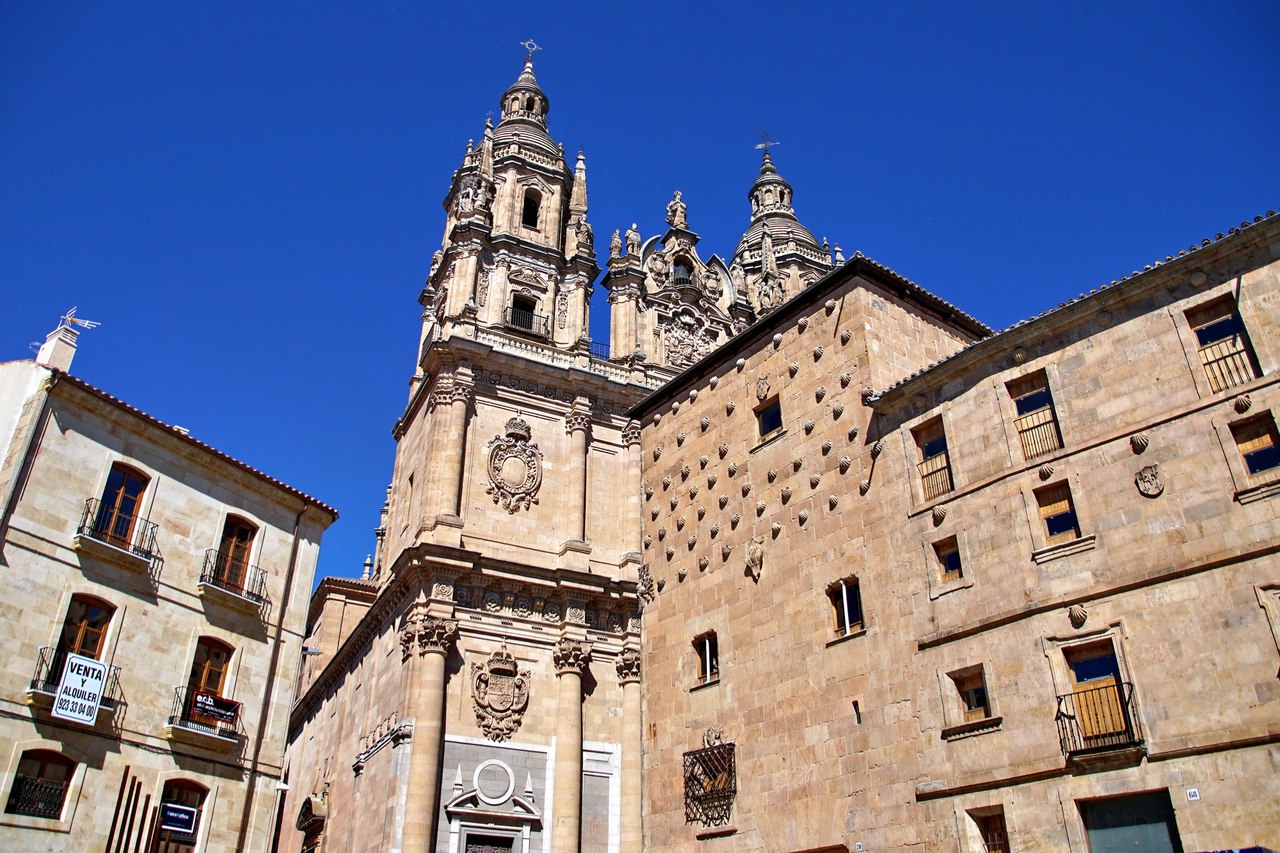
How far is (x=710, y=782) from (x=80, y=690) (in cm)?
1257

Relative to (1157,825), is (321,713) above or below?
above

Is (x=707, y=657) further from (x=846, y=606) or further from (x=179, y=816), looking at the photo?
(x=179, y=816)

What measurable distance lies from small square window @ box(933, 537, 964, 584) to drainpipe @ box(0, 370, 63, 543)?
56.7 ft

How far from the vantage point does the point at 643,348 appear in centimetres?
3584

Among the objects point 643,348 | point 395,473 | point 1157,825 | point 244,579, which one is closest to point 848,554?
point 1157,825

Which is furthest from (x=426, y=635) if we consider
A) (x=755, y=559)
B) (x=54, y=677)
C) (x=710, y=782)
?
(x=755, y=559)

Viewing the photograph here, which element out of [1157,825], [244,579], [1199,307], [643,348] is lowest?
[1157,825]

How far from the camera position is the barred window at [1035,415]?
1728 cm

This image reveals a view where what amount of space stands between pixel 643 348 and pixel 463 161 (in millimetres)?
10509

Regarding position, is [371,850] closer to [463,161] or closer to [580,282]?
[580,282]

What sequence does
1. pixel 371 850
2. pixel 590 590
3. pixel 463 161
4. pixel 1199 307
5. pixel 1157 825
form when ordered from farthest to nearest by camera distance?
1. pixel 463 161
2. pixel 590 590
3. pixel 371 850
4. pixel 1199 307
5. pixel 1157 825

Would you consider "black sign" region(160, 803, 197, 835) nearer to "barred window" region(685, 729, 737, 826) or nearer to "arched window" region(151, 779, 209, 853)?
"arched window" region(151, 779, 209, 853)

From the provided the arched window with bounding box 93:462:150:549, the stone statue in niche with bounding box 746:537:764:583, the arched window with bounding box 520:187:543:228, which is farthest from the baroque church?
the arched window with bounding box 93:462:150:549

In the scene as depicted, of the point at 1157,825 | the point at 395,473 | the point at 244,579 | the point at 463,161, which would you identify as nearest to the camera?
the point at 1157,825
